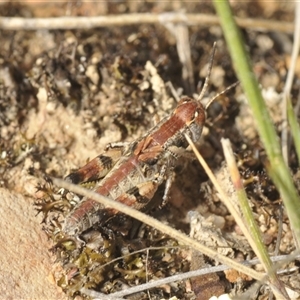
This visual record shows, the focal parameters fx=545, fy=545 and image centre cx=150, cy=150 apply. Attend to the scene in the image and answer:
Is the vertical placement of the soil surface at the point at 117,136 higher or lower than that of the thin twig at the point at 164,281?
higher

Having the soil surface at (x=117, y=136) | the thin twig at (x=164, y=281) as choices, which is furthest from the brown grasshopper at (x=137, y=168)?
the thin twig at (x=164, y=281)

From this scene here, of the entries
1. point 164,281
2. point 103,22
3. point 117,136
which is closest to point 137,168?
point 117,136

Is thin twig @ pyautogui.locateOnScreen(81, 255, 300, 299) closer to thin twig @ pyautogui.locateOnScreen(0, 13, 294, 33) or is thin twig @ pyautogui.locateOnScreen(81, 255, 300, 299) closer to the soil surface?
A: the soil surface

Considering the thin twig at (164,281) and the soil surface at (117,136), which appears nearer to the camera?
the thin twig at (164,281)

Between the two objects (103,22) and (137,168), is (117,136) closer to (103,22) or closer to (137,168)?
(137,168)

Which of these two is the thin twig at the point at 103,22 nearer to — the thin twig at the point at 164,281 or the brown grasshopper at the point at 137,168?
the brown grasshopper at the point at 137,168
